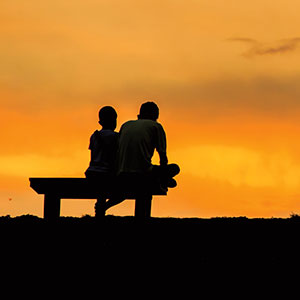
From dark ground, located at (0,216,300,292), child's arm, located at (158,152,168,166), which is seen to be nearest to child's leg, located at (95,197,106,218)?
dark ground, located at (0,216,300,292)

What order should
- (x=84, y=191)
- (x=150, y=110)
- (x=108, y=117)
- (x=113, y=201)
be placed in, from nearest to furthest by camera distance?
1. (x=150, y=110)
2. (x=108, y=117)
3. (x=113, y=201)
4. (x=84, y=191)

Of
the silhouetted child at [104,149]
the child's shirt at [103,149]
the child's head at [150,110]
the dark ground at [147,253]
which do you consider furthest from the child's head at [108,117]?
the dark ground at [147,253]

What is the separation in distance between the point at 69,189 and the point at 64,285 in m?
5.10

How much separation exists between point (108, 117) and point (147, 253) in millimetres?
3523

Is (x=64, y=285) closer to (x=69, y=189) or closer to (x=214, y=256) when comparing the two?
(x=214, y=256)

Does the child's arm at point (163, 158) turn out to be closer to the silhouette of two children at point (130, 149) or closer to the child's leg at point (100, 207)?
the silhouette of two children at point (130, 149)

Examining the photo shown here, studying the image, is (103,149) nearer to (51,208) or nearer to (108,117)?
(108,117)

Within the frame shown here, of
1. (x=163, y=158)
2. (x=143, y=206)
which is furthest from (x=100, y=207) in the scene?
(x=163, y=158)

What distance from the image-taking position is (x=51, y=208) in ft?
55.1

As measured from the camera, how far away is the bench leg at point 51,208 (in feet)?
54.9

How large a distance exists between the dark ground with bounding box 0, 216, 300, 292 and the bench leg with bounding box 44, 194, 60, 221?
20 centimetres

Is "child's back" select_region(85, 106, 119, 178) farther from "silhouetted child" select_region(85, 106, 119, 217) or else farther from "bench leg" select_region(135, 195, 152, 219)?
"bench leg" select_region(135, 195, 152, 219)

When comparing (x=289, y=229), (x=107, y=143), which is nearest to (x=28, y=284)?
(x=107, y=143)

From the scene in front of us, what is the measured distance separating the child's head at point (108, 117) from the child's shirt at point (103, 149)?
5.1 inches
